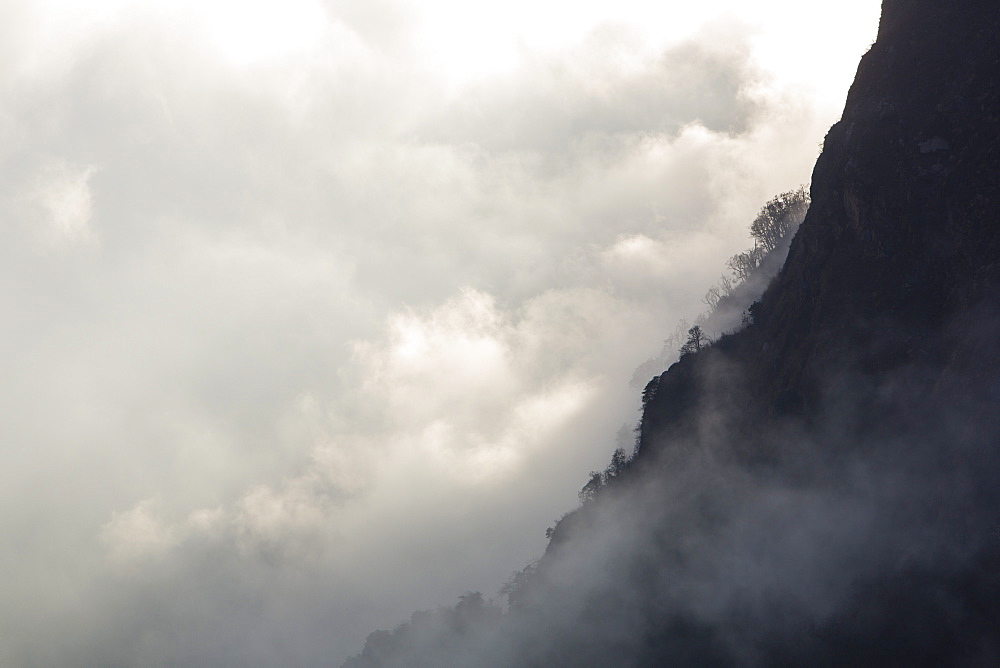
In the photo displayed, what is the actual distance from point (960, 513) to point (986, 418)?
659 cm

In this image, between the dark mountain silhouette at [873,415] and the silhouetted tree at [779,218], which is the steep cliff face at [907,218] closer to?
the dark mountain silhouette at [873,415]

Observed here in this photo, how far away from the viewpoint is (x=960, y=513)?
4884 centimetres

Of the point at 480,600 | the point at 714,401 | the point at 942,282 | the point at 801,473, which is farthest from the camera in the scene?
the point at 480,600

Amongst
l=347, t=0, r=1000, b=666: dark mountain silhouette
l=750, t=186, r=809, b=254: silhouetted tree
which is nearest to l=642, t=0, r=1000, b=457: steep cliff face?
l=347, t=0, r=1000, b=666: dark mountain silhouette

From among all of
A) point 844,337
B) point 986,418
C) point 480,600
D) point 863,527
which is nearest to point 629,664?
point 863,527

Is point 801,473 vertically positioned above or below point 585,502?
below

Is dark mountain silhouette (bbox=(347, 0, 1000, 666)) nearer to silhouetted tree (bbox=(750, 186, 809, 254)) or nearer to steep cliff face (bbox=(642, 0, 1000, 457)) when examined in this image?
steep cliff face (bbox=(642, 0, 1000, 457))

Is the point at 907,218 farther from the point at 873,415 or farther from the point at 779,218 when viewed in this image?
the point at 779,218

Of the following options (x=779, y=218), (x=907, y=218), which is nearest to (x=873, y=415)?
(x=907, y=218)

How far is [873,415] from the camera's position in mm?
59812

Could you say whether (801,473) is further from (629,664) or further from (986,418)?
(629,664)

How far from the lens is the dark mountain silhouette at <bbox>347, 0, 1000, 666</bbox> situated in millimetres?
50219


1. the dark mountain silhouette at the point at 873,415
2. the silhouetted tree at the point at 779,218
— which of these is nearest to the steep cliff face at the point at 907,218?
the dark mountain silhouette at the point at 873,415

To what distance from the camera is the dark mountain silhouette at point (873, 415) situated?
50219 mm
